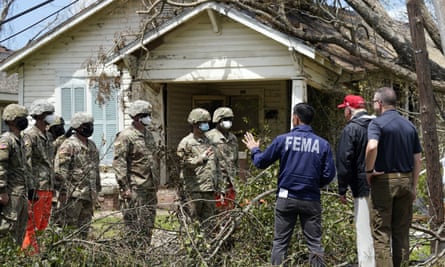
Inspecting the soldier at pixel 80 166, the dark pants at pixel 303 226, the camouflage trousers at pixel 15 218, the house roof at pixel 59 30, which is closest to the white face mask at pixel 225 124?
the soldier at pixel 80 166

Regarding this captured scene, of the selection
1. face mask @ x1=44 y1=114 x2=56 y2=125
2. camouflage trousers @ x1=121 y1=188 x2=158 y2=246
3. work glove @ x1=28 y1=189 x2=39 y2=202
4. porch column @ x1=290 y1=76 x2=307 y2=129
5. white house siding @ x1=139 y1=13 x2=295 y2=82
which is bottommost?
camouflage trousers @ x1=121 y1=188 x2=158 y2=246

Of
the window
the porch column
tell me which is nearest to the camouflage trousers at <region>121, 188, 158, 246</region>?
the porch column

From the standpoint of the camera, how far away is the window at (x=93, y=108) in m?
16.1

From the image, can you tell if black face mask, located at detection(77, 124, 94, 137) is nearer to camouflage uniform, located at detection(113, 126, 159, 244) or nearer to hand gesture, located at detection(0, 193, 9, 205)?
camouflage uniform, located at detection(113, 126, 159, 244)

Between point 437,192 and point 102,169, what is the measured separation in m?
9.90

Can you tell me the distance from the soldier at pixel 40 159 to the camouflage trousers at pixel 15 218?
1.79ft

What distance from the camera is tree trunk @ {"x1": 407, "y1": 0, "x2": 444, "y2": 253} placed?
7605mm

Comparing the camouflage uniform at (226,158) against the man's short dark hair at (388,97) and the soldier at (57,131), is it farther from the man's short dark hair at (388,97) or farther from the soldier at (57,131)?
the man's short dark hair at (388,97)

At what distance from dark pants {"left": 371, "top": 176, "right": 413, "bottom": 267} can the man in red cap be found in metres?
0.08

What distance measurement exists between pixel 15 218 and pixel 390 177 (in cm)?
405

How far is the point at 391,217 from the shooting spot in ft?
22.1

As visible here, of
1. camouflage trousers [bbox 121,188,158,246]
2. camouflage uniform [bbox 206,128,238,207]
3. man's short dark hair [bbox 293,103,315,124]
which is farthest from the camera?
camouflage uniform [bbox 206,128,238,207]

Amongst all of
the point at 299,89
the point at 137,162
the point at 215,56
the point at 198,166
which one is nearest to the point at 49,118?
the point at 137,162

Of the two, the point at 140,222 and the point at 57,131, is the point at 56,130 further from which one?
the point at 140,222
